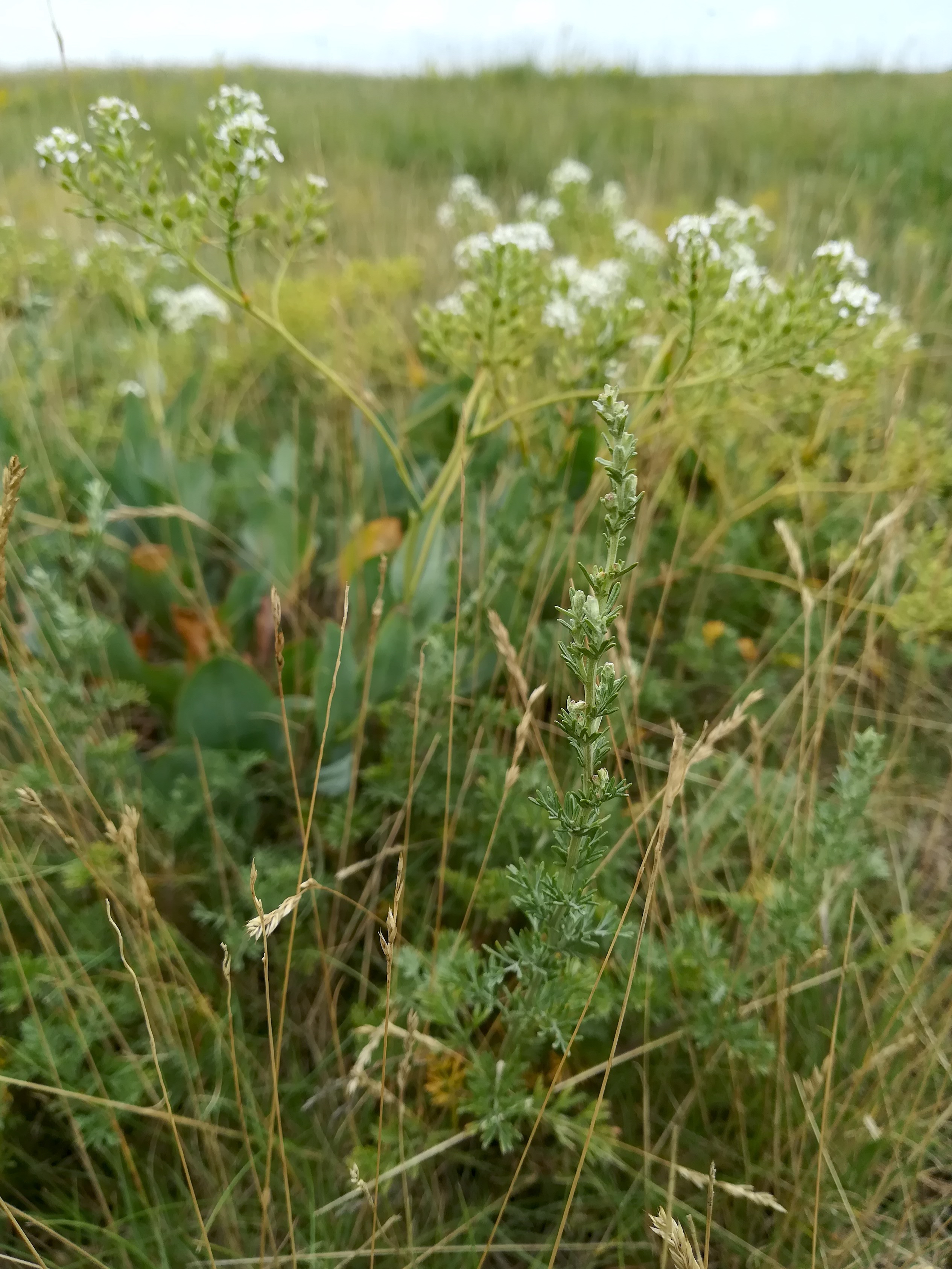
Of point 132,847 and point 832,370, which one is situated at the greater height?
point 832,370

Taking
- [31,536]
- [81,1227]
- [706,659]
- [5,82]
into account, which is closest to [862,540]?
[706,659]

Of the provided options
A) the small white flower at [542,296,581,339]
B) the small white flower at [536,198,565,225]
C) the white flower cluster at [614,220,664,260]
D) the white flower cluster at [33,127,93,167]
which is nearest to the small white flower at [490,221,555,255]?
the small white flower at [542,296,581,339]

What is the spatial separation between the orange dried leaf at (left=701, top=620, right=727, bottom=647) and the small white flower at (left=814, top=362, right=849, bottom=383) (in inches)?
18.9

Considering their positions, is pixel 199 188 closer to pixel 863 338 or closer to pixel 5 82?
pixel 863 338

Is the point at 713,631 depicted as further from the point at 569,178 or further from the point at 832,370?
the point at 569,178

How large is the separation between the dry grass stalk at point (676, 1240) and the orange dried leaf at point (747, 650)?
3.72ft

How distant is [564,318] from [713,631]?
0.65 meters

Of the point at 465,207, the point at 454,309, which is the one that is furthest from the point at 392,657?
the point at 465,207

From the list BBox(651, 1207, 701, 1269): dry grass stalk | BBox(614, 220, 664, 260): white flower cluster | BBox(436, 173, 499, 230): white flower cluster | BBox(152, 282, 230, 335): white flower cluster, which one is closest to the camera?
BBox(651, 1207, 701, 1269): dry grass stalk

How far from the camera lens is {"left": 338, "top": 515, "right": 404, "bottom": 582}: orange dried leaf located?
1.60 meters

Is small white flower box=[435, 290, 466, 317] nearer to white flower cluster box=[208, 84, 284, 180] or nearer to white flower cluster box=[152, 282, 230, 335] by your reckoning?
white flower cluster box=[208, 84, 284, 180]

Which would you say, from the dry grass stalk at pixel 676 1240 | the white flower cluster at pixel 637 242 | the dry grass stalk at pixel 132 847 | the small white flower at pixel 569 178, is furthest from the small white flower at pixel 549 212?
the dry grass stalk at pixel 676 1240

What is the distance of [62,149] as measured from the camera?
104 centimetres

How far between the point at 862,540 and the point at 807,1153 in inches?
29.9
